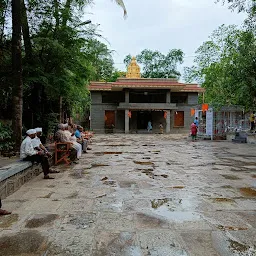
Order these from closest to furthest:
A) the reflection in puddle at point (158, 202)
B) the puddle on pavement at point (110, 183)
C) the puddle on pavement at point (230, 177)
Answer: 1. the reflection in puddle at point (158, 202)
2. the puddle on pavement at point (110, 183)
3. the puddle on pavement at point (230, 177)

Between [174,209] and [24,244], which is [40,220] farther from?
[174,209]

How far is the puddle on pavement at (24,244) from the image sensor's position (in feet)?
8.86

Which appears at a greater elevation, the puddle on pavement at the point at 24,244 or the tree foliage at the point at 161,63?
the tree foliage at the point at 161,63

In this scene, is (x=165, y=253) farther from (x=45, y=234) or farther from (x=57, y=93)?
(x=57, y=93)

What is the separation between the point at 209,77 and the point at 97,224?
80.8ft

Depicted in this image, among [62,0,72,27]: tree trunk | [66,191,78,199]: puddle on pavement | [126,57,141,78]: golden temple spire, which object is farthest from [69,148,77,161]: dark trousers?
[126,57,141,78]: golden temple spire

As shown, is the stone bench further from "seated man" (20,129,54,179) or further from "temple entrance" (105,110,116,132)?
"temple entrance" (105,110,116,132)

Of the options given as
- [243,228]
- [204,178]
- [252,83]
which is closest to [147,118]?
[252,83]

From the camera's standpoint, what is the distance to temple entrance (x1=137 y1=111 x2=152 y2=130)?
31.7 metres

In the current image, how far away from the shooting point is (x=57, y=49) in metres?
8.67

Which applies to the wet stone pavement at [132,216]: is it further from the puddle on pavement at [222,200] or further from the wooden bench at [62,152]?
the wooden bench at [62,152]

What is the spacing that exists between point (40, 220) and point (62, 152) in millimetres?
4722

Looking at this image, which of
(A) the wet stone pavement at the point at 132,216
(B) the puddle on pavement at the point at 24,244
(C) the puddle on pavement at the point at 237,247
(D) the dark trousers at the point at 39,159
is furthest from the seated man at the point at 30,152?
(C) the puddle on pavement at the point at 237,247

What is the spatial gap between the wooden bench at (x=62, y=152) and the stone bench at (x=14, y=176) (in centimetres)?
154
